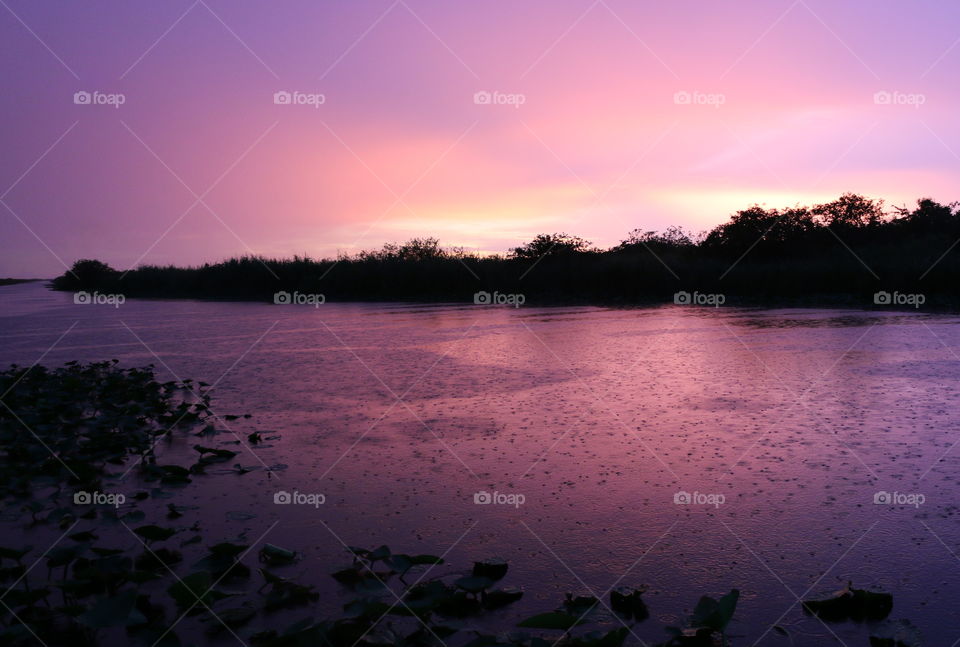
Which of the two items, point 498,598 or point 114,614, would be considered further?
point 498,598

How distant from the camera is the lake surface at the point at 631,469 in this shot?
10.0 ft

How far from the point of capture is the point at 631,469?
15.1 ft

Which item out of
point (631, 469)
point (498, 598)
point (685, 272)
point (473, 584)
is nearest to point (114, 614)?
point (473, 584)

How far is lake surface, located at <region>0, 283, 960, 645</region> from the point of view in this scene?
3.06m

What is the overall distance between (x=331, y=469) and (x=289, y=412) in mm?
2172

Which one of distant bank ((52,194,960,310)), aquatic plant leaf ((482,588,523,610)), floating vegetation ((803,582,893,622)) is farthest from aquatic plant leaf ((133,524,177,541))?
distant bank ((52,194,960,310))

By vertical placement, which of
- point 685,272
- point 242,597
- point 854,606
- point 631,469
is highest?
point 685,272

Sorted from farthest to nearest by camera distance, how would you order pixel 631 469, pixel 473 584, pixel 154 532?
1. pixel 631 469
2. pixel 154 532
3. pixel 473 584

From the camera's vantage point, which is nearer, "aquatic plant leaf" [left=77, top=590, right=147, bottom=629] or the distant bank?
"aquatic plant leaf" [left=77, top=590, right=147, bottom=629]

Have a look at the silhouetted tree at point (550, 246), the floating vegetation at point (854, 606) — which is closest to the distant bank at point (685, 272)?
the silhouetted tree at point (550, 246)

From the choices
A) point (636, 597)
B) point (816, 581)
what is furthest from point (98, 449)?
point (816, 581)

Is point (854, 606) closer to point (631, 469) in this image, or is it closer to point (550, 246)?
point (631, 469)

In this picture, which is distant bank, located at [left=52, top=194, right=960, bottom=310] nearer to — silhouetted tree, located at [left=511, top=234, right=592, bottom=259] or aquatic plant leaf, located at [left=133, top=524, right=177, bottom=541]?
silhouetted tree, located at [left=511, top=234, right=592, bottom=259]

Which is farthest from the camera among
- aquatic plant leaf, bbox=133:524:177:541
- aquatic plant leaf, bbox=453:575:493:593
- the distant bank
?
the distant bank
